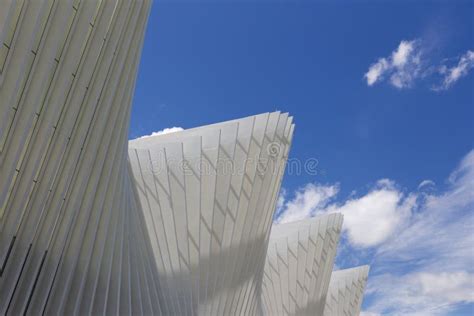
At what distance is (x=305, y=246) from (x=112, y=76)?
22444 mm

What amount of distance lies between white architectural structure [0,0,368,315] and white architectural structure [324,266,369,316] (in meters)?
21.7

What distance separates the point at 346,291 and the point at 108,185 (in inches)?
1373

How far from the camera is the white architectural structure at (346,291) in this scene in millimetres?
41438

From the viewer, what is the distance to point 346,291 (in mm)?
42562

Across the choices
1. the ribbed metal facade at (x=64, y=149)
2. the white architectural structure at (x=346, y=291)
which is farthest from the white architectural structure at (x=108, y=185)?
the white architectural structure at (x=346, y=291)

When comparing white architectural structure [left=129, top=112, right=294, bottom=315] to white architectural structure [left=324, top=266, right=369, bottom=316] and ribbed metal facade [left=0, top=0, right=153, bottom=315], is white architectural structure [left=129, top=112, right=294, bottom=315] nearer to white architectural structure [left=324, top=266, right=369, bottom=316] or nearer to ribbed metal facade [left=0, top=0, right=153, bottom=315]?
ribbed metal facade [left=0, top=0, right=153, bottom=315]

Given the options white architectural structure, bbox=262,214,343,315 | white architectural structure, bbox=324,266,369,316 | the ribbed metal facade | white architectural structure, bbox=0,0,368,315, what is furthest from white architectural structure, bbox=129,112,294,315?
white architectural structure, bbox=324,266,369,316

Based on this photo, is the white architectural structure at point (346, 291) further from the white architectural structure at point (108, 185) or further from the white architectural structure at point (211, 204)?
the white architectural structure at point (211, 204)

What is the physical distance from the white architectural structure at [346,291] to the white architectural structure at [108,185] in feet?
71.1

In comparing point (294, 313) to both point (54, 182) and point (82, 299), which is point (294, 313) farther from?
point (54, 182)

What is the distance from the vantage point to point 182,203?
17.9 m

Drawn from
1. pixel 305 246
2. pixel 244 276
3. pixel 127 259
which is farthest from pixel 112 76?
pixel 305 246

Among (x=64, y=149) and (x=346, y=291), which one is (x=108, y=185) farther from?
(x=346, y=291)

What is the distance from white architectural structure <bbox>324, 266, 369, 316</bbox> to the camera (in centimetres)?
4144
